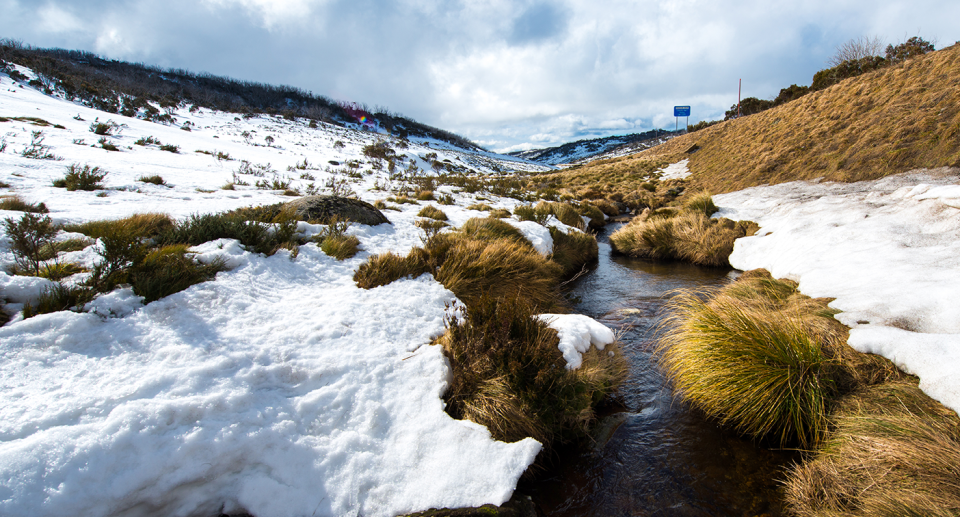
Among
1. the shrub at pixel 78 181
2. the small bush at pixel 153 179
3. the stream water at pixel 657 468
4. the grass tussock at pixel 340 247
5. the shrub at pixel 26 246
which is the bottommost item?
the stream water at pixel 657 468

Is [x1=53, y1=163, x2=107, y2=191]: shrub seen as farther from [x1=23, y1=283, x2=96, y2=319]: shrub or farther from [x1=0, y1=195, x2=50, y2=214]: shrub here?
[x1=23, y1=283, x2=96, y2=319]: shrub

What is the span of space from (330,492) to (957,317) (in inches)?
214

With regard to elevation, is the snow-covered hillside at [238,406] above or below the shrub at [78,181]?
below

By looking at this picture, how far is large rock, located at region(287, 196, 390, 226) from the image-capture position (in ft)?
22.6

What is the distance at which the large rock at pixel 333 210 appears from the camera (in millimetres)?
6883

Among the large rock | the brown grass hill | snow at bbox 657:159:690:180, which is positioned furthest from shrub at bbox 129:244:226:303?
snow at bbox 657:159:690:180

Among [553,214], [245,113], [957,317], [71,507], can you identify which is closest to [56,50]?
[245,113]

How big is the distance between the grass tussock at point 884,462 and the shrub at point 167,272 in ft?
18.1

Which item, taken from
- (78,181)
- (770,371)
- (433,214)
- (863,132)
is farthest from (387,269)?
(863,132)

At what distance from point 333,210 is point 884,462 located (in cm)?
777

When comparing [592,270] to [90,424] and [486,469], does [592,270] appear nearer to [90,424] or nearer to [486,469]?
[486,469]

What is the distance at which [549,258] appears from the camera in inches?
321

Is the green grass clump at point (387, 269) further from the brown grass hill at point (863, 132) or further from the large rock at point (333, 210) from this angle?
the brown grass hill at point (863, 132)

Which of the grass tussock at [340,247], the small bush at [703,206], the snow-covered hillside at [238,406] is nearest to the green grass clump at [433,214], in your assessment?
the grass tussock at [340,247]
